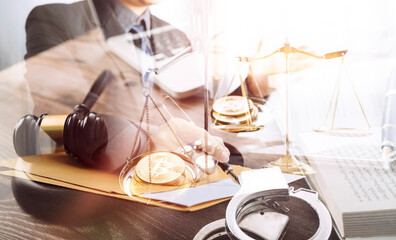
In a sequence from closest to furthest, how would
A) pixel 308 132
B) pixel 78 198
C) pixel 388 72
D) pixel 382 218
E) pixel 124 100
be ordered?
1. pixel 382 218
2. pixel 78 198
3. pixel 308 132
4. pixel 388 72
5. pixel 124 100

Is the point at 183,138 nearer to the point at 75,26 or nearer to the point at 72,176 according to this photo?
the point at 72,176

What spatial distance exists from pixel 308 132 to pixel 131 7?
2.51ft

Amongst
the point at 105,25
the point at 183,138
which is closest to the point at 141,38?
the point at 105,25

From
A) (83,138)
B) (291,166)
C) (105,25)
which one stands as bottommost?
(291,166)

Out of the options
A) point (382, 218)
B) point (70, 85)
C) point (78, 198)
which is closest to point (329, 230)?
point (382, 218)

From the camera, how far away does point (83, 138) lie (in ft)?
2.33

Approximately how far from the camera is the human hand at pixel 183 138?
758 mm

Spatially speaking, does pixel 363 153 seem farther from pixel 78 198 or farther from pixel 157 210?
pixel 78 198

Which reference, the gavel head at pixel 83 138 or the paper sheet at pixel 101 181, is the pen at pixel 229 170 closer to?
the paper sheet at pixel 101 181

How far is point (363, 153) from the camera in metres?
0.72

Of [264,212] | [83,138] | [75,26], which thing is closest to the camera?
[264,212]

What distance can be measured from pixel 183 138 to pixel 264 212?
0.26 metres

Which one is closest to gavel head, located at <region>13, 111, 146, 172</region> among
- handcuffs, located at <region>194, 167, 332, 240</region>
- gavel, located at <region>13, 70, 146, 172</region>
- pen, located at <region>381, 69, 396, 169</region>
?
gavel, located at <region>13, 70, 146, 172</region>

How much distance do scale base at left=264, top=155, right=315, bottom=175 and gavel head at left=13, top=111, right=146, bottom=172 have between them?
29cm
